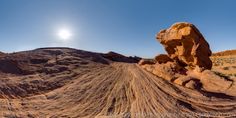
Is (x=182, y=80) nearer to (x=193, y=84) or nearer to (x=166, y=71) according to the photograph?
(x=193, y=84)

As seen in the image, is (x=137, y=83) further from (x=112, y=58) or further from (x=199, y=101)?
(x=112, y=58)

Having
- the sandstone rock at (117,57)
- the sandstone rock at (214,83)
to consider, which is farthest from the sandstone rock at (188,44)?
the sandstone rock at (117,57)

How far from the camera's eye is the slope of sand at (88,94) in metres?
15.6

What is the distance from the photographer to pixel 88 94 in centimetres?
1739

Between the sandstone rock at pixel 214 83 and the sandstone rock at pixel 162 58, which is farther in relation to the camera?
the sandstone rock at pixel 162 58

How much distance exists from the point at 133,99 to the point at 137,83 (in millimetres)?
1987

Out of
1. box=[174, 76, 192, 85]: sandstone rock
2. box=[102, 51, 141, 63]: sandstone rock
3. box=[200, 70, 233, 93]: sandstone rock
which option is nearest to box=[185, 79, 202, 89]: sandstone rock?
box=[174, 76, 192, 85]: sandstone rock

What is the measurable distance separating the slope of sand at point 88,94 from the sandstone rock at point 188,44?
3501 mm

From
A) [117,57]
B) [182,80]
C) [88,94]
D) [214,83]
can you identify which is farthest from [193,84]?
[117,57]

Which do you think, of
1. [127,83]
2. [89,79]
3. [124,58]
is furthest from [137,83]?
[124,58]

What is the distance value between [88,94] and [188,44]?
8955mm

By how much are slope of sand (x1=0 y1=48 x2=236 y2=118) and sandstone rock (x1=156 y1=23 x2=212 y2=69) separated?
3.50 metres

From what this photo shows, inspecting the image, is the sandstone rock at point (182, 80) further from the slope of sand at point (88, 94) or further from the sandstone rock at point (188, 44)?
the sandstone rock at point (188, 44)

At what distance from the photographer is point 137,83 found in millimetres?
19062
